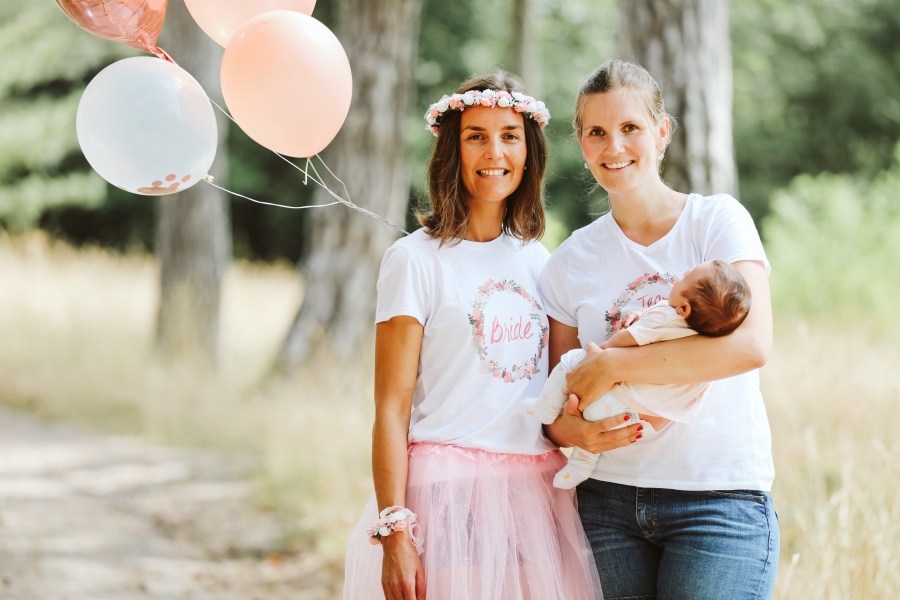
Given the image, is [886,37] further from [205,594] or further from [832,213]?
[205,594]

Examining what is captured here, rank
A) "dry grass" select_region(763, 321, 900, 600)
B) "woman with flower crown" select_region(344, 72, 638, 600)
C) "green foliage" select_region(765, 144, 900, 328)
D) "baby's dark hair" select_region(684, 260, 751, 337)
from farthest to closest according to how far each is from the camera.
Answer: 1. "green foliage" select_region(765, 144, 900, 328)
2. "dry grass" select_region(763, 321, 900, 600)
3. "woman with flower crown" select_region(344, 72, 638, 600)
4. "baby's dark hair" select_region(684, 260, 751, 337)

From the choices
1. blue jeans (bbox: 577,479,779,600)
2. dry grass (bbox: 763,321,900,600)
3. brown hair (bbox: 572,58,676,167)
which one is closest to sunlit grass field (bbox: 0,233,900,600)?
dry grass (bbox: 763,321,900,600)

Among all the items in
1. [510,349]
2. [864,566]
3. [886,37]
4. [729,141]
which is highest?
[886,37]

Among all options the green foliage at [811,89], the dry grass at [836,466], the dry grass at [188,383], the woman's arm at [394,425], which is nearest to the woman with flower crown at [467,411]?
the woman's arm at [394,425]

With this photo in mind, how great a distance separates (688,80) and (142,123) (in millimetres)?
2465

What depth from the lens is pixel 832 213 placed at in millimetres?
7809

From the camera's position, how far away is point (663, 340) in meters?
1.92

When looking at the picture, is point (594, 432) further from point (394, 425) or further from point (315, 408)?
point (315, 408)

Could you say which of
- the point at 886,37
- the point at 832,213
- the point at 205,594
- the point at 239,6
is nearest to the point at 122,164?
the point at 239,6

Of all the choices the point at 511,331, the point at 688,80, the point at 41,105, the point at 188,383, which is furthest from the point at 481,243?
the point at 41,105

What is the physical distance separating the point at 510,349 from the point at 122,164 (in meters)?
1.16

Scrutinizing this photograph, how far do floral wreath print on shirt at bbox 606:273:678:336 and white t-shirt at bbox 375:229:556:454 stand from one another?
0.71 ft

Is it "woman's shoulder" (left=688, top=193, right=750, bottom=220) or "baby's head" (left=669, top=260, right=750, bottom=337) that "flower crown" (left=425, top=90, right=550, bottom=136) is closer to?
"woman's shoulder" (left=688, top=193, right=750, bottom=220)

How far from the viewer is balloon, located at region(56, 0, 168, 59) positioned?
226cm
